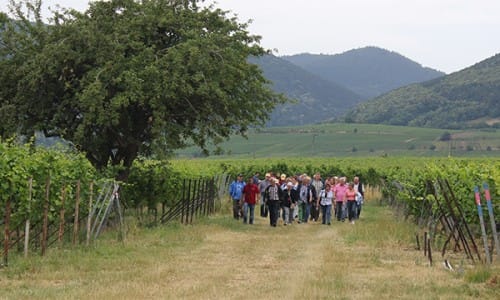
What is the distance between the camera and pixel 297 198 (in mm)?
27422

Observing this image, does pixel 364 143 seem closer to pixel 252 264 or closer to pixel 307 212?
pixel 307 212

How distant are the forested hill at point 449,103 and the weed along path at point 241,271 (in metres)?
144

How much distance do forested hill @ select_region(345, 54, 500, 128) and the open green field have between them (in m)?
15.7

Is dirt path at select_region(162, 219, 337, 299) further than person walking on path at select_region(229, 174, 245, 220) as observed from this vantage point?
No

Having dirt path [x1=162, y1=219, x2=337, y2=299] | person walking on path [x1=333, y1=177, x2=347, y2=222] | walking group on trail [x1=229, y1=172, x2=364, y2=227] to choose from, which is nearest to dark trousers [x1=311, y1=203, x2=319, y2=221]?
walking group on trail [x1=229, y1=172, x2=364, y2=227]

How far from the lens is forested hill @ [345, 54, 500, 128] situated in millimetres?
164000

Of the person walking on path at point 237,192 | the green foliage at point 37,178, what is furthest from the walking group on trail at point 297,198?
the green foliage at point 37,178

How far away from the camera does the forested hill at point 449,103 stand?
164 m

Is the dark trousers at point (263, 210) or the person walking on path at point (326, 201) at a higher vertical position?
the person walking on path at point (326, 201)

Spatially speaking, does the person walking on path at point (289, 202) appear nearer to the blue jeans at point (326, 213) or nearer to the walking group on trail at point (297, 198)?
the walking group on trail at point (297, 198)

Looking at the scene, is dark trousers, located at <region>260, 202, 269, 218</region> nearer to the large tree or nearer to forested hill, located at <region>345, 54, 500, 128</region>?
the large tree

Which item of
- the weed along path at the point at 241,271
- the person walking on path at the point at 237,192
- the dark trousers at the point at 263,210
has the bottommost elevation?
the dark trousers at the point at 263,210

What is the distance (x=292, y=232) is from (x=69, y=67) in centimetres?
868

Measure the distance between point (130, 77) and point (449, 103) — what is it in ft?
519
